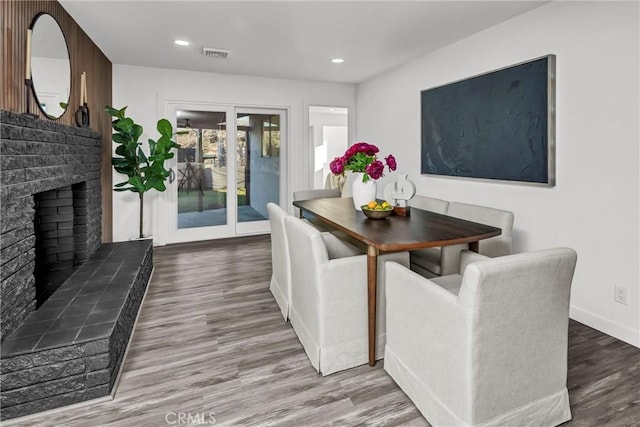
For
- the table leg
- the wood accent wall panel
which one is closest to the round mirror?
the wood accent wall panel

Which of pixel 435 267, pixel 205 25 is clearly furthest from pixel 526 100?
pixel 205 25

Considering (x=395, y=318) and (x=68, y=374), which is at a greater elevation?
(x=395, y=318)

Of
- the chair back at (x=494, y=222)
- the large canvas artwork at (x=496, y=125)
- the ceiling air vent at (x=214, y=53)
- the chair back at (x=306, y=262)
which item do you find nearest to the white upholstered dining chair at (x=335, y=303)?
the chair back at (x=306, y=262)

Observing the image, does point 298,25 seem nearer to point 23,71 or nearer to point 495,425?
point 23,71

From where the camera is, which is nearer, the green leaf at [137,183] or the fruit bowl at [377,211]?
the fruit bowl at [377,211]

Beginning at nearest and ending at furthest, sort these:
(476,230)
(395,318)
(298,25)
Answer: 1. (395,318)
2. (476,230)
3. (298,25)

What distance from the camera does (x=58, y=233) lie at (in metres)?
3.11

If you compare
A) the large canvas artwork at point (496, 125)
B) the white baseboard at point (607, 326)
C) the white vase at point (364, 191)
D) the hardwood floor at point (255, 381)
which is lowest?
the hardwood floor at point (255, 381)

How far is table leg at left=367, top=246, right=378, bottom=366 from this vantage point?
6.54ft

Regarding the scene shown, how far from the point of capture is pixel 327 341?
6.67ft

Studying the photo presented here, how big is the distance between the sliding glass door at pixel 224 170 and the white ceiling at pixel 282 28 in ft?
Answer: 2.89

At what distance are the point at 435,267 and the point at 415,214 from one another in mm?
479

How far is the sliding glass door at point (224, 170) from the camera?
521cm

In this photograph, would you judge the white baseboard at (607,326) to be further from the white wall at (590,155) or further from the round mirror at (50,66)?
the round mirror at (50,66)
